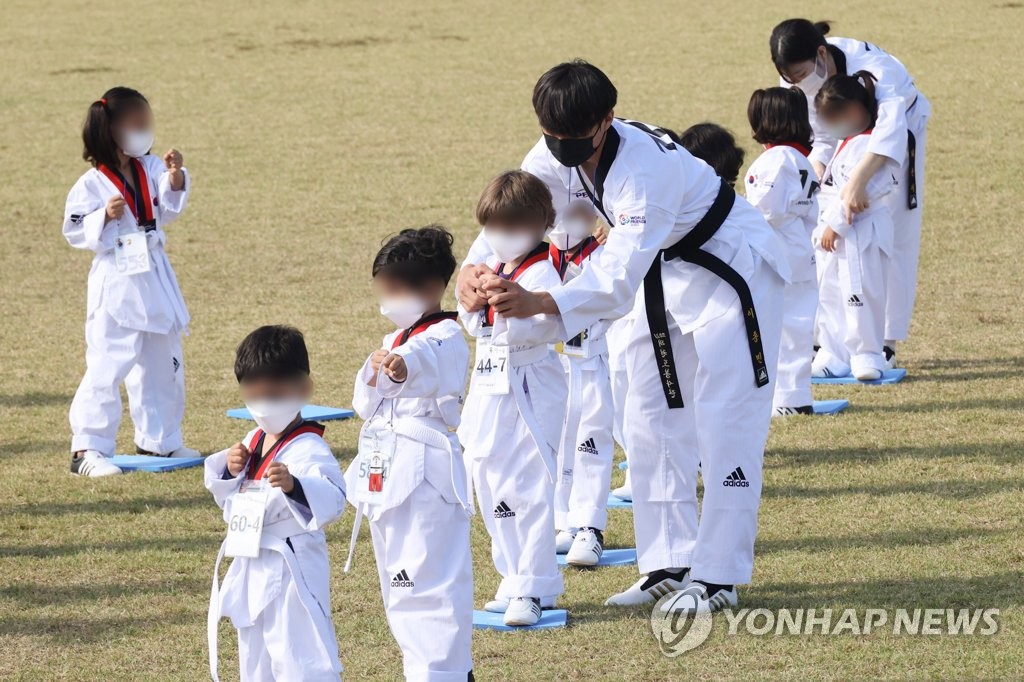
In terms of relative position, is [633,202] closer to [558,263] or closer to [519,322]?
[519,322]

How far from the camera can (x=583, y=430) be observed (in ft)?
19.2

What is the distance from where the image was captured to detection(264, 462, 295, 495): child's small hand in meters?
3.73

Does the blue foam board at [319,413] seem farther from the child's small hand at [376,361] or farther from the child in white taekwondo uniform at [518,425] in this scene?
the child's small hand at [376,361]

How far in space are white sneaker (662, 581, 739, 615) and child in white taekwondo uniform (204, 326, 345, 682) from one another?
55.8 inches

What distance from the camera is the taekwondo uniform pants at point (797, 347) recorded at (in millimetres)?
7598

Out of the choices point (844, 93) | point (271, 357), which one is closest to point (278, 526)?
point (271, 357)

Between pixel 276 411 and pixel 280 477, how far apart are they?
25 cm

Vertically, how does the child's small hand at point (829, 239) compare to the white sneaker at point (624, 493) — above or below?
above

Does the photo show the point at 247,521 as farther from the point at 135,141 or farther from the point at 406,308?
the point at 135,141

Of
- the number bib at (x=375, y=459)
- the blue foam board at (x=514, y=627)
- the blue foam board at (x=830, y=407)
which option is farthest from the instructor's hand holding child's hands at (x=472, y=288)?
the blue foam board at (x=830, y=407)

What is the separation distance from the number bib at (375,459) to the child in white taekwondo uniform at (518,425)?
2.20ft

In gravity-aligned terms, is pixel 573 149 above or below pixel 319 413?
above

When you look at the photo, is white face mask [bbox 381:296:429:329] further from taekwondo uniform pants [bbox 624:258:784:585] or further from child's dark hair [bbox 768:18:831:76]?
child's dark hair [bbox 768:18:831:76]

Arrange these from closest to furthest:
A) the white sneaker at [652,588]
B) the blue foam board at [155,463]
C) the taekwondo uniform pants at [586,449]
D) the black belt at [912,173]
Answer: the white sneaker at [652,588]
the taekwondo uniform pants at [586,449]
the blue foam board at [155,463]
the black belt at [912,173]
